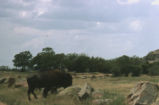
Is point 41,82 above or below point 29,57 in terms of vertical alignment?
below

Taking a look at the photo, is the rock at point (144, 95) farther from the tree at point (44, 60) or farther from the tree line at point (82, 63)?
the tree at point (44, 60)

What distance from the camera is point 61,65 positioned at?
312ft

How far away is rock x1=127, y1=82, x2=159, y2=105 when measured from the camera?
14.5 metres

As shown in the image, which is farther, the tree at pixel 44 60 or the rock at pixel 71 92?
the tree at pixel 44 60

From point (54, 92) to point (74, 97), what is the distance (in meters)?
4.75

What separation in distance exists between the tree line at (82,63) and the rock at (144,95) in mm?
62122

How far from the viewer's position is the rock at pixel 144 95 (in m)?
14.5

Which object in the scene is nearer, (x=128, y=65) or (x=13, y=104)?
(x=13, y=104)

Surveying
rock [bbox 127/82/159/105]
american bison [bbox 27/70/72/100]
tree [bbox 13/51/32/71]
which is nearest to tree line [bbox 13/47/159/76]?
tree [bbox 13/51/32/71]

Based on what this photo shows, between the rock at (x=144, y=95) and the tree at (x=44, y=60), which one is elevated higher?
the tree at (x=44, y=60)

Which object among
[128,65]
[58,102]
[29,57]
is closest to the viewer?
[58,102]

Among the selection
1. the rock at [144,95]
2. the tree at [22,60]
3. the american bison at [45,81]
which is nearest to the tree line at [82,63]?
the tree at [22,60]

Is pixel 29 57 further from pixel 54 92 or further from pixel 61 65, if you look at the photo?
pixel 54 92

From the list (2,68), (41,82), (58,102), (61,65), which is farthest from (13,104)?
(2,68)
